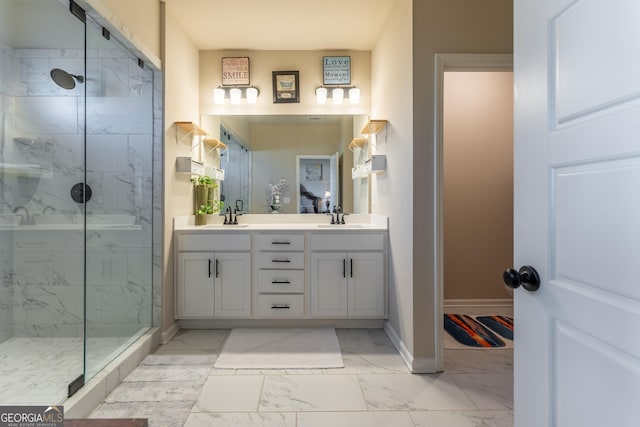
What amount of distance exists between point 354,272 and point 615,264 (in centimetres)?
219

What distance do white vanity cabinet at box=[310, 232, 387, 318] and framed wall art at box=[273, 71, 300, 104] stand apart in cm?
154

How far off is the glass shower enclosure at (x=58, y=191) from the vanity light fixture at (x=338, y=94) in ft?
5.57

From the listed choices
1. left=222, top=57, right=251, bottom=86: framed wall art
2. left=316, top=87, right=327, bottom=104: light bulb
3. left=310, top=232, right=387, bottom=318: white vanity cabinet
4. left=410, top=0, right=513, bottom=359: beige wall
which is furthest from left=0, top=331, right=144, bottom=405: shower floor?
left=316, top=87, right=327, bottom=104: light bulb

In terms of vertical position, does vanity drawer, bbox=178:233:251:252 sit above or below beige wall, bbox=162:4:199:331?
below

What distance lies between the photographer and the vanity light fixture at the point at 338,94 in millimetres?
3311

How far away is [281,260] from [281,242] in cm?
16

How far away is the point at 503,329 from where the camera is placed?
2852 millimetres

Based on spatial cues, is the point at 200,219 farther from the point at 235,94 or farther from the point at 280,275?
the point at 235,94

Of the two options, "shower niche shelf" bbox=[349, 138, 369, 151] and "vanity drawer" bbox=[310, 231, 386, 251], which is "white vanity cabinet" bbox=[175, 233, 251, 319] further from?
"shower niche shelf" bbox=[349, 138, 369, 151]

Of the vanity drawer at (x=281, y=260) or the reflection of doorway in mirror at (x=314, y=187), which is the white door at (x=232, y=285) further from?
the reflection of doorway in mirror at (x=314, y=187)

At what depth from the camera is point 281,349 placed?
2445mm

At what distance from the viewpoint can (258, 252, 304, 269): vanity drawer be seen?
2.79 m

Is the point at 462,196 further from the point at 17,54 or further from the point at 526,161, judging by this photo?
the point at 17,54

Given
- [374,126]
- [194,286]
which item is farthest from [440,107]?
[194,286]
